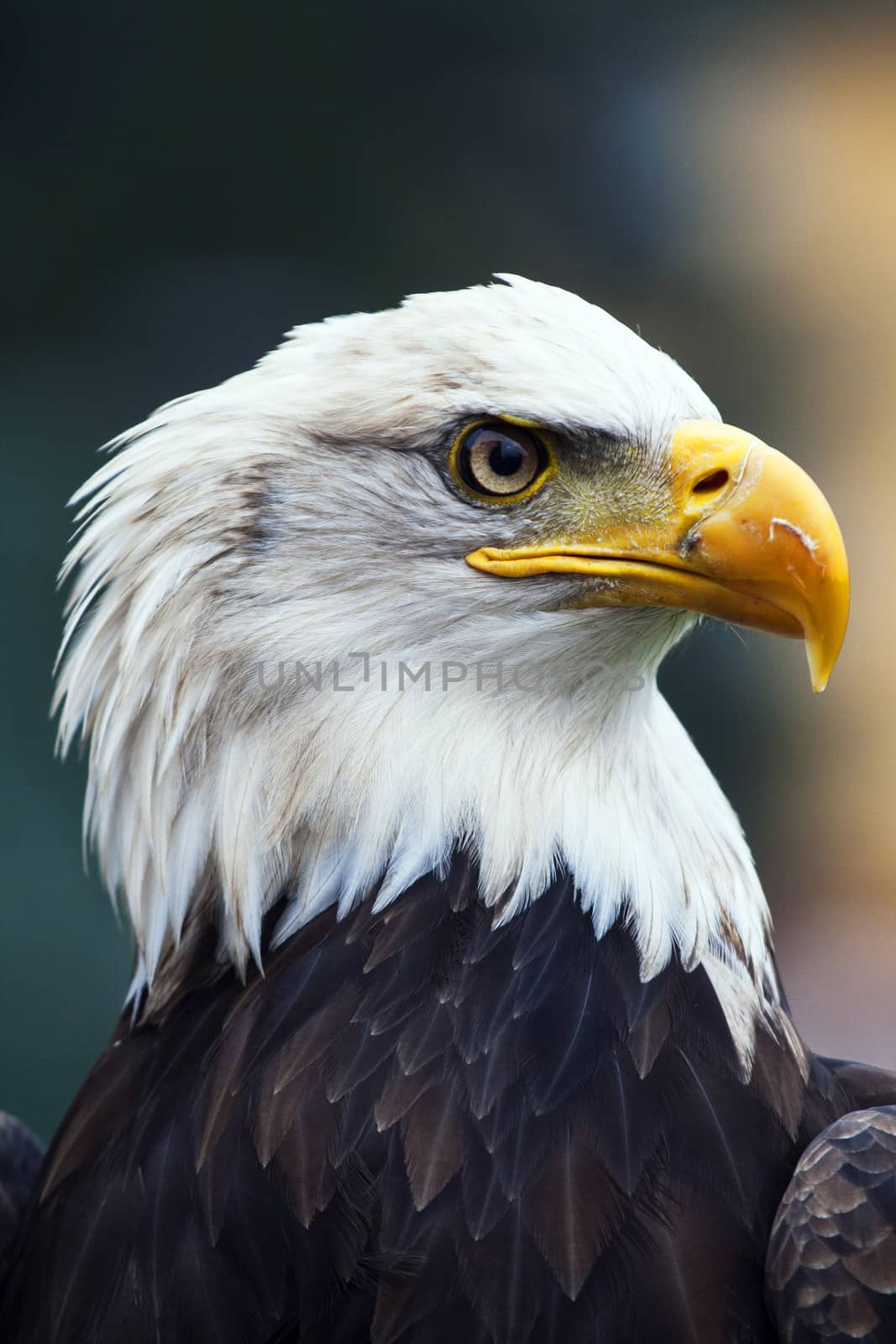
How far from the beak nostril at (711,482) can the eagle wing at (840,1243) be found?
0.65 m

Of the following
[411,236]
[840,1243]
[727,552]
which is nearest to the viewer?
[840,1243]

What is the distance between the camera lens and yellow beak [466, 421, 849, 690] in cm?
122

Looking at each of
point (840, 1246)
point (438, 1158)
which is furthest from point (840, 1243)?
point (438, 1158)

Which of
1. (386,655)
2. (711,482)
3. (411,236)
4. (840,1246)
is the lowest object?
(840,1246)

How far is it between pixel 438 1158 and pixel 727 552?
0.66 meters

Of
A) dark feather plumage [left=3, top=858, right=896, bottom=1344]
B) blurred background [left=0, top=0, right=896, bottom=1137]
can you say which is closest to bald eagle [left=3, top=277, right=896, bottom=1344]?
dark feather plumage [left=3, top=858, right=896, bottom=1344]

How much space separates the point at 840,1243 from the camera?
110 centimetres

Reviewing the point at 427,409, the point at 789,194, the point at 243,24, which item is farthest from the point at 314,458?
the point at 789,194

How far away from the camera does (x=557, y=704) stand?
1358mm

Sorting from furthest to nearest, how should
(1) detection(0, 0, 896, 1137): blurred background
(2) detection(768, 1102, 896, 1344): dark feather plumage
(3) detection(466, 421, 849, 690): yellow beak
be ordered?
1. (1) detection(0, 0, 896, 1137): blurred background
2. (3) detection(466, 421, 849, 690): yellow beak
3. (2) detection(768, 1102, 896, 1344): dark feather plumage

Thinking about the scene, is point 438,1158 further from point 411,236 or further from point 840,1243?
point 411,236

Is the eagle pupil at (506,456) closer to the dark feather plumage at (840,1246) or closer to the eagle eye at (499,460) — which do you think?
the eagle eye at (499,460)

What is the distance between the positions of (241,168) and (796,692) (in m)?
2.67

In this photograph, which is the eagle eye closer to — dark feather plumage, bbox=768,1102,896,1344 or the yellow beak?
the yellow beak
